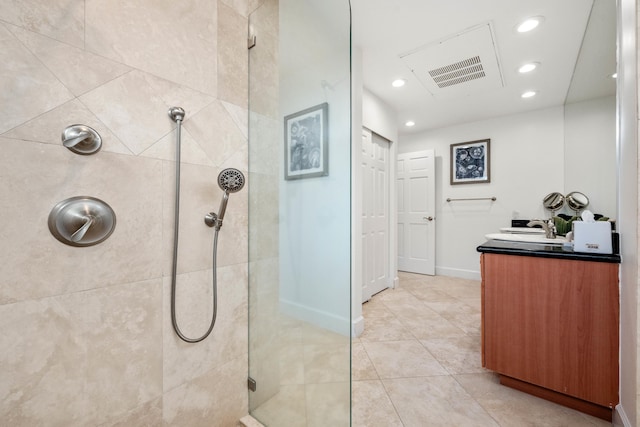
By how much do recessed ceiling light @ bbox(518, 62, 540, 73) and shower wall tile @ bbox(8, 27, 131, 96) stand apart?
131 inches

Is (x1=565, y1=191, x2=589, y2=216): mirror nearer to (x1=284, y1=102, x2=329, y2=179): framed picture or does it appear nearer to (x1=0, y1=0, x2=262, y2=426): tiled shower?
(x1=284, y1=102, x2=329, y2=179): framed picture

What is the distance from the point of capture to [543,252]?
147 centimetres

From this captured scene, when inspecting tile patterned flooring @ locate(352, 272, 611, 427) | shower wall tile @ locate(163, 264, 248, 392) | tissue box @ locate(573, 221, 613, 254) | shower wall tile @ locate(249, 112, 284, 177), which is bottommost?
A: tile patterned flooring @ locate(352, 272, 611, 427)

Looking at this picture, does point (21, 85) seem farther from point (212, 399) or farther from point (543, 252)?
point (543, 252)

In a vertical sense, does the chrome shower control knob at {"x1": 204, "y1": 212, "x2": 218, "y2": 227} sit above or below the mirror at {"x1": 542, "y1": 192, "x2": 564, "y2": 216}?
below

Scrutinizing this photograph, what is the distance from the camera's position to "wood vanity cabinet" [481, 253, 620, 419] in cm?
133

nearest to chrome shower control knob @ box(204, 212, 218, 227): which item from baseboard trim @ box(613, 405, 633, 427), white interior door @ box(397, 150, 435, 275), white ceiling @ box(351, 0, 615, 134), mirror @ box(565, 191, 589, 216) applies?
white ceiling @ box(351, 0, 615, 134)

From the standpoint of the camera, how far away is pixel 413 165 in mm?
4402

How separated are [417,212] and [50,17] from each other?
4374 millimetres

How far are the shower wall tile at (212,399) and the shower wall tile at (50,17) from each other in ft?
4.09

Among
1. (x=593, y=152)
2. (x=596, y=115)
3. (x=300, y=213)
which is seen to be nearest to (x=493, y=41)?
(x=596, y=115)

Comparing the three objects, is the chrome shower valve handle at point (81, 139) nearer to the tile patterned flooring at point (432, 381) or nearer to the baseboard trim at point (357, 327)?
the tile patterned flooring at point (432, 381)

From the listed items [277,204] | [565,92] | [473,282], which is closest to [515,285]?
[277,204]

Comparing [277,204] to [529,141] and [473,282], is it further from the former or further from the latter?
[529,141]
